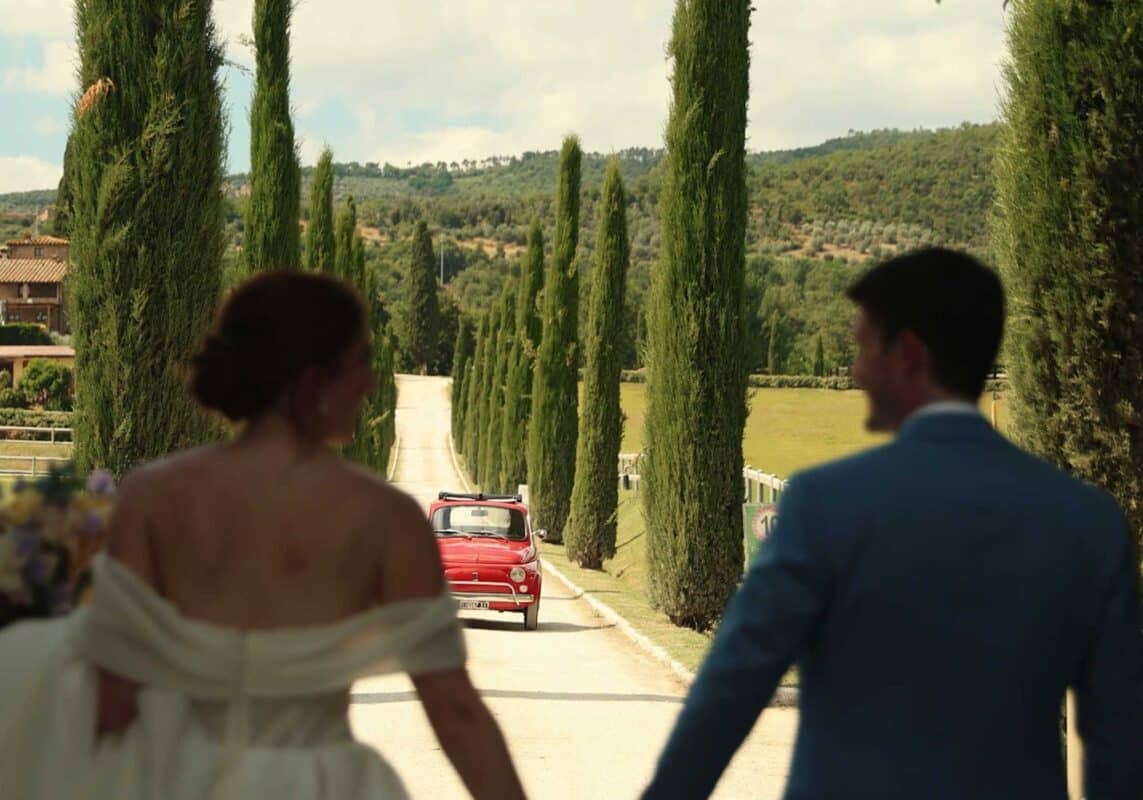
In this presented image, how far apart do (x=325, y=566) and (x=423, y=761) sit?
301 inches

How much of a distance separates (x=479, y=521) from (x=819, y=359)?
80.9 m

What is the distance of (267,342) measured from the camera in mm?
3098

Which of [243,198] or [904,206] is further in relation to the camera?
[904,206]

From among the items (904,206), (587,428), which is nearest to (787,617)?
(587,428)

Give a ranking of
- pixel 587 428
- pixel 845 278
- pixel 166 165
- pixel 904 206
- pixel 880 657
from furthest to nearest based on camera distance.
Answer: pixel 904 206
pixel 845 278
pixel 587 428
pixel 166 165
pixel 880 657

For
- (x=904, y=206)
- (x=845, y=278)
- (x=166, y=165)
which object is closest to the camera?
(x=166, y=165)

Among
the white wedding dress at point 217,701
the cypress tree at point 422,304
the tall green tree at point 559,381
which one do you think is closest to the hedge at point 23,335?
the cypress tree at point 422,304

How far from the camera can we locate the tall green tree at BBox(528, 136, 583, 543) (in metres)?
36.6

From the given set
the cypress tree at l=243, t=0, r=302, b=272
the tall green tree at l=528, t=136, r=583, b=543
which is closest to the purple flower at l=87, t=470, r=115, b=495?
the cypress tree at l=243, t=0, r=302, b=272

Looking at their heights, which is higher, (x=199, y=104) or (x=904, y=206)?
(x=904, y=206)

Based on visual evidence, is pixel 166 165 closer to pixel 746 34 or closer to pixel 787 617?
pixel 746 34

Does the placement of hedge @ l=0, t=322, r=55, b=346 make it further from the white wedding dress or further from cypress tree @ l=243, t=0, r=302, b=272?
the white wedding dress

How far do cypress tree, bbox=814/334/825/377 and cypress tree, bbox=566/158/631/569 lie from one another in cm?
6787

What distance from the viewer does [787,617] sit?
118 inches
